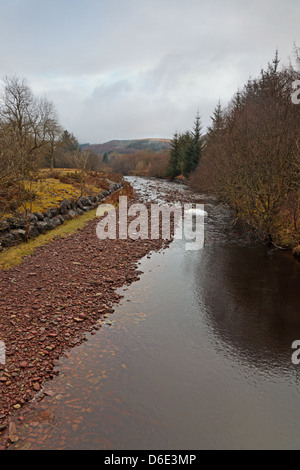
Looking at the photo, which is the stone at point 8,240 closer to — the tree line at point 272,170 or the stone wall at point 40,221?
the stone wall at point 40,221

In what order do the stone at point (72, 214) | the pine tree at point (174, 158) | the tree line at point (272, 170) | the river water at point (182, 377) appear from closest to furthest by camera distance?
the river water at point (182, 377), the tree line at point (272, 170), the stone at point (72, 214), the pine tree at point (174, 158)

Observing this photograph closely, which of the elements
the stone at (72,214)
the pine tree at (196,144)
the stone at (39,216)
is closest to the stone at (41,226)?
the stone at (39,216)

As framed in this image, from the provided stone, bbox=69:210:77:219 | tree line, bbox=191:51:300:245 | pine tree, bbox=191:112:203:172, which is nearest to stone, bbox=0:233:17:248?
stone, bbox=69:210:77:219

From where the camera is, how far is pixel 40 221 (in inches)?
722

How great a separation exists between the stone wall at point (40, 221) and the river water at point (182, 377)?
8071 millimetres

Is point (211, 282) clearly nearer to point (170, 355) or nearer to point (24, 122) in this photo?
point (170, 355)

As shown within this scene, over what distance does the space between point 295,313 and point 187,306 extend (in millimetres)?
3712

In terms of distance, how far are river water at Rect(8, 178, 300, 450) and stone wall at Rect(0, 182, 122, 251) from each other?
8.07 m

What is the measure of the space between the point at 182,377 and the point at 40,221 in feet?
48.3

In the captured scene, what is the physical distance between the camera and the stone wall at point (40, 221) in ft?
50.6

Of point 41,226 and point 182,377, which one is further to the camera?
point 41,226

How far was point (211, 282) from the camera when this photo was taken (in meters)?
12.1

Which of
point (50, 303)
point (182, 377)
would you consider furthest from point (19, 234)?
point (182, 377)

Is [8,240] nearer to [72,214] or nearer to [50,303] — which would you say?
[50,303]
